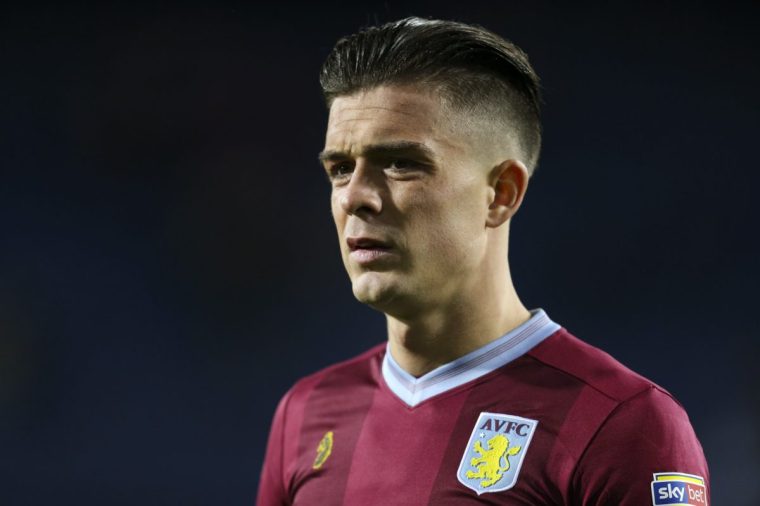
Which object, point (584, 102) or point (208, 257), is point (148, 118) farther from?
point (584, 102)

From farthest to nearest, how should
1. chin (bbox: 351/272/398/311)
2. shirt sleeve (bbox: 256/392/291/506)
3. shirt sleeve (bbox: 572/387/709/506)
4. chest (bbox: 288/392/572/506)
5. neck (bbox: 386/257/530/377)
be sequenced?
shirt sleeve (bbox: 256/392/291/506) < neck (bbox: 386/257/530/377) < chin (bbox: 351/272/398/311) < chest (bbox: 288/392/572/506) < shirt sleeve (bbox: 572/387/709/506)

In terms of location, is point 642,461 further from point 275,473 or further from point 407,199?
point 275,473

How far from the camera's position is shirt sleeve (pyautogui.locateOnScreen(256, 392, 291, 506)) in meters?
2.29

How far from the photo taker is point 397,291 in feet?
6.27

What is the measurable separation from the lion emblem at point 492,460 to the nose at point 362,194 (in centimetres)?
53

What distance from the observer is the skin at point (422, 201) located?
1891mm

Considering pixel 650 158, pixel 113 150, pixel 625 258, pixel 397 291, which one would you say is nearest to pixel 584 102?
pixel 650 158

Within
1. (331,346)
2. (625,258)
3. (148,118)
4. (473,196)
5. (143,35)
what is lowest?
(331,346)

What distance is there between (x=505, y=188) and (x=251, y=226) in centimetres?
315

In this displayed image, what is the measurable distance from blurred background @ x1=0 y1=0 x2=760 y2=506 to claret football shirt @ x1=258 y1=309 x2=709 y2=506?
241 cm

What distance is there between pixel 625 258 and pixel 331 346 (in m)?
1.58

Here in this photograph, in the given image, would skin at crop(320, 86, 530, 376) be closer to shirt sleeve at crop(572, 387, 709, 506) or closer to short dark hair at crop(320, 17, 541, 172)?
short dark hair at crop(320, 17, 541, 172)

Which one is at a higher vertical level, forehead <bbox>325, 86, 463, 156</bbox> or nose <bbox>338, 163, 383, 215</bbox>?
forehead <bbox>325, 86, 463, 156</bbox>

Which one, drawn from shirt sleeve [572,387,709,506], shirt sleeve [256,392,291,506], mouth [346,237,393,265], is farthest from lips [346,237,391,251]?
shirt sleeve [256,392,291,506]
